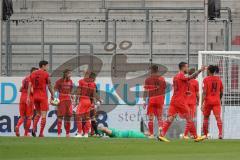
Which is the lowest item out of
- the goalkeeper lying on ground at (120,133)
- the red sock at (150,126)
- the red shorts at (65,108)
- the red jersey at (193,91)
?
the goalkeeper lying on ground at (120,133)

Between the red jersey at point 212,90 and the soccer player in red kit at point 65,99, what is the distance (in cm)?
351

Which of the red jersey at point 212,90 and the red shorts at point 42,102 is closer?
the red jersey at point 212,90

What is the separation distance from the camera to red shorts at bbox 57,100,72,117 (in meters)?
21.6

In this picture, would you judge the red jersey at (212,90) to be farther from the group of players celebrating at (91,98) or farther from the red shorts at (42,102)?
the red shorts at (42,102)

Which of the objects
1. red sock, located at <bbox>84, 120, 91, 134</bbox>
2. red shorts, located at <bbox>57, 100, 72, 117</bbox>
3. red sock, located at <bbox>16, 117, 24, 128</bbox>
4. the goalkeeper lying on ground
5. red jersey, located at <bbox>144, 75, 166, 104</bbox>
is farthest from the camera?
red shorts, located at <bbox>57, 100, 72, 117</bbox>

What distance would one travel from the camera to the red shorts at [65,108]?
21625 millimetres

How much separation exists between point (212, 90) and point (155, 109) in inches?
65.3

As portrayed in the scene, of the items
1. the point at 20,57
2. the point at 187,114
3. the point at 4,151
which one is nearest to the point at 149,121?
the point at 187,114

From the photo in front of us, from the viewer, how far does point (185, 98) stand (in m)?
18.3

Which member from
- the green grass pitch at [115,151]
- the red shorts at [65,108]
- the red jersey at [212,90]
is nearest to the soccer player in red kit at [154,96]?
the red jersey at [212,90]

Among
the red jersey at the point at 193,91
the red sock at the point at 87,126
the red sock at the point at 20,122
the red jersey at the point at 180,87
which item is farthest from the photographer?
the red sock at the point at 87,126

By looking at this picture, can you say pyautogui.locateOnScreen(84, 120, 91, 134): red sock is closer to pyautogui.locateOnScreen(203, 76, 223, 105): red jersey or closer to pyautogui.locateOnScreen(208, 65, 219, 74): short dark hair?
pyautogui.locateOnScreen(203, 76, 223, 105): red jersey

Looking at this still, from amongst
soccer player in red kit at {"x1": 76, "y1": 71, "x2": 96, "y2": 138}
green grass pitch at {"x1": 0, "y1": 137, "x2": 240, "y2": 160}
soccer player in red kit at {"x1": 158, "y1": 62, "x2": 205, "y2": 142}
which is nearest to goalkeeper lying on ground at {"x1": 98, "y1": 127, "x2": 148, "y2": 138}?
soccer player in red kit at {"x1": 76, "y1": 71, "x2": 96, "y2": 138}

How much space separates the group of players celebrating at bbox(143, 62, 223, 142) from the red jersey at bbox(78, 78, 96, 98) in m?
1.30
